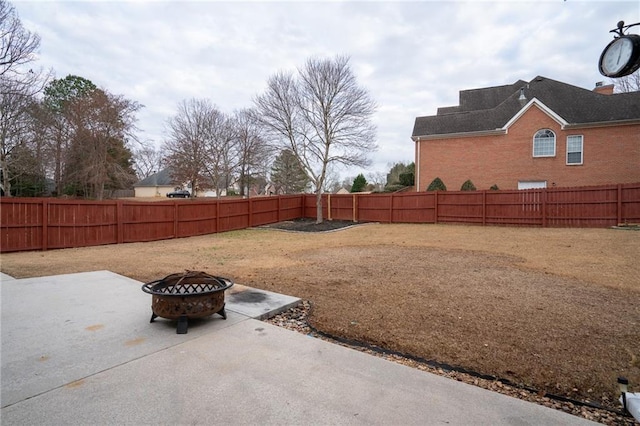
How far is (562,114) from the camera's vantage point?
19391 mm

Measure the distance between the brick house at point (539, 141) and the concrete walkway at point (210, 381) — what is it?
20.8 metres

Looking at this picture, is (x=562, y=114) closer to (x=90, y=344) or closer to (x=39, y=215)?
(x=90, y=344)

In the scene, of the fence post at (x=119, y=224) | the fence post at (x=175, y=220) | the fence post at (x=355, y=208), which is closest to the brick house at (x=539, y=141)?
the fence post at (x=355, y=208)

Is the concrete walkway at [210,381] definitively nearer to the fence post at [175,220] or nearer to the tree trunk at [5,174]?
the fence post at [175,220]

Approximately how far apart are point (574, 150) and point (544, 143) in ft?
5.16

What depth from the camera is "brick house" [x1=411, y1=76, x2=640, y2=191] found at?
60.0ft

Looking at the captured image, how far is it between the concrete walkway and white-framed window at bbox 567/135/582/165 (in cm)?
2179

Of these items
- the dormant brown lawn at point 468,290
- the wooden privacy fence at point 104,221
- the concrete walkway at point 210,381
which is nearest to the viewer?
the concrete walkway at point 210,381

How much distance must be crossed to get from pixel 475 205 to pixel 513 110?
943cm

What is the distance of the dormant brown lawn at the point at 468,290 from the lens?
10.3ft

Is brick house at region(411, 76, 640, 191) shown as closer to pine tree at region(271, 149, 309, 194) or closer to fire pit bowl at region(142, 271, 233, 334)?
fire pit bowl at region(142, 271, 233, 334)

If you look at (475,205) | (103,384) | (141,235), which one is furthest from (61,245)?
(475,205)

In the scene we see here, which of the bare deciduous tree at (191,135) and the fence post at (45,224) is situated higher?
the bare deciduous tree at (191,135)

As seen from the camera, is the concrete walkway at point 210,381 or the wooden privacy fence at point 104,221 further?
the wooden privacy fence at point 104,221
